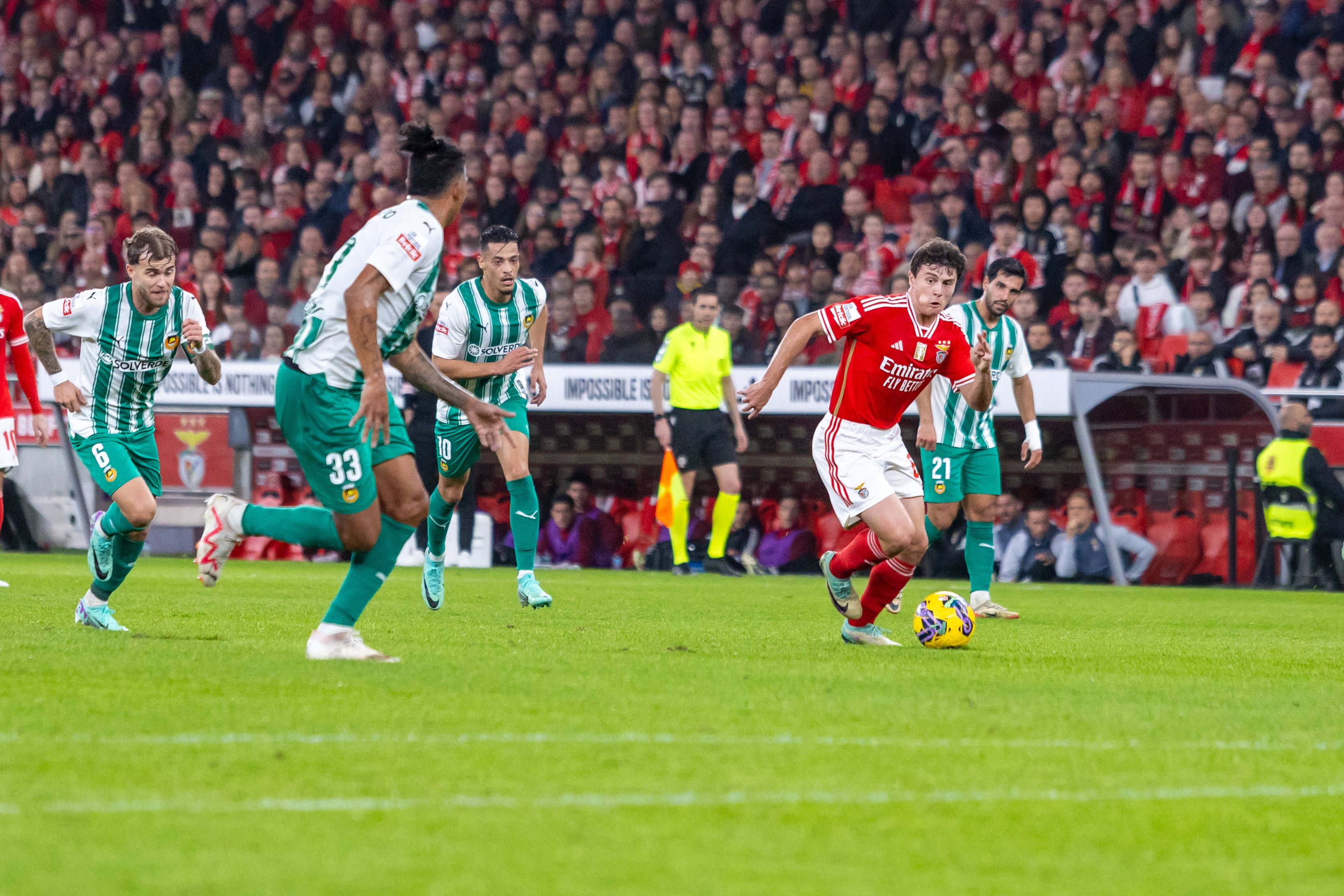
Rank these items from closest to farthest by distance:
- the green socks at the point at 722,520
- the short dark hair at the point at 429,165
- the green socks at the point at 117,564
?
the short dark hair at the point at 429,165 < the green socks at the point at 117,564 < the green socks at the point at 722,520

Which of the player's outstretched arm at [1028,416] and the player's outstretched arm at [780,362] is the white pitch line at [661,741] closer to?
the player's outstretched arm at [780,362]

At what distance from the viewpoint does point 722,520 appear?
14.9 metres

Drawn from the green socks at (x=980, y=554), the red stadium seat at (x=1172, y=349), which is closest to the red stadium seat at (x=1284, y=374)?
the red stadium seat at (x=1172, y=349)

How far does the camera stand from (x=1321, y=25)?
17.6 meters

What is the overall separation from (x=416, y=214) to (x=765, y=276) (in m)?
10.1

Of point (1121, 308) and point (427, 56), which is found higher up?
point (427, 56)

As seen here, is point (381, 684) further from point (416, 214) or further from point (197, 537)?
point (197, 537)

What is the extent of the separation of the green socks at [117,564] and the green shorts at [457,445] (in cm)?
262

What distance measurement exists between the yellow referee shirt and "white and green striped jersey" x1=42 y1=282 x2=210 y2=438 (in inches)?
276

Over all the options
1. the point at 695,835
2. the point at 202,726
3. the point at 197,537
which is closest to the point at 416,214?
the point at 202,726

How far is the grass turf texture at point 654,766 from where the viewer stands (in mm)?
3154

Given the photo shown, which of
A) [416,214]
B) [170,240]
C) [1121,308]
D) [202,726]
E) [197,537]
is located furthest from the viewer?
[197,537]

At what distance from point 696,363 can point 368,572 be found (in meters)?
8.75

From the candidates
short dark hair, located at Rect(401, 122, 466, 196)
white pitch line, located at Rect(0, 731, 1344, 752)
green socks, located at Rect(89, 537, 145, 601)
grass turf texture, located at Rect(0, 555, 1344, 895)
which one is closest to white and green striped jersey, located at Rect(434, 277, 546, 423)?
grass turf texture, located at Rect(0, 555, 1344, 895)
